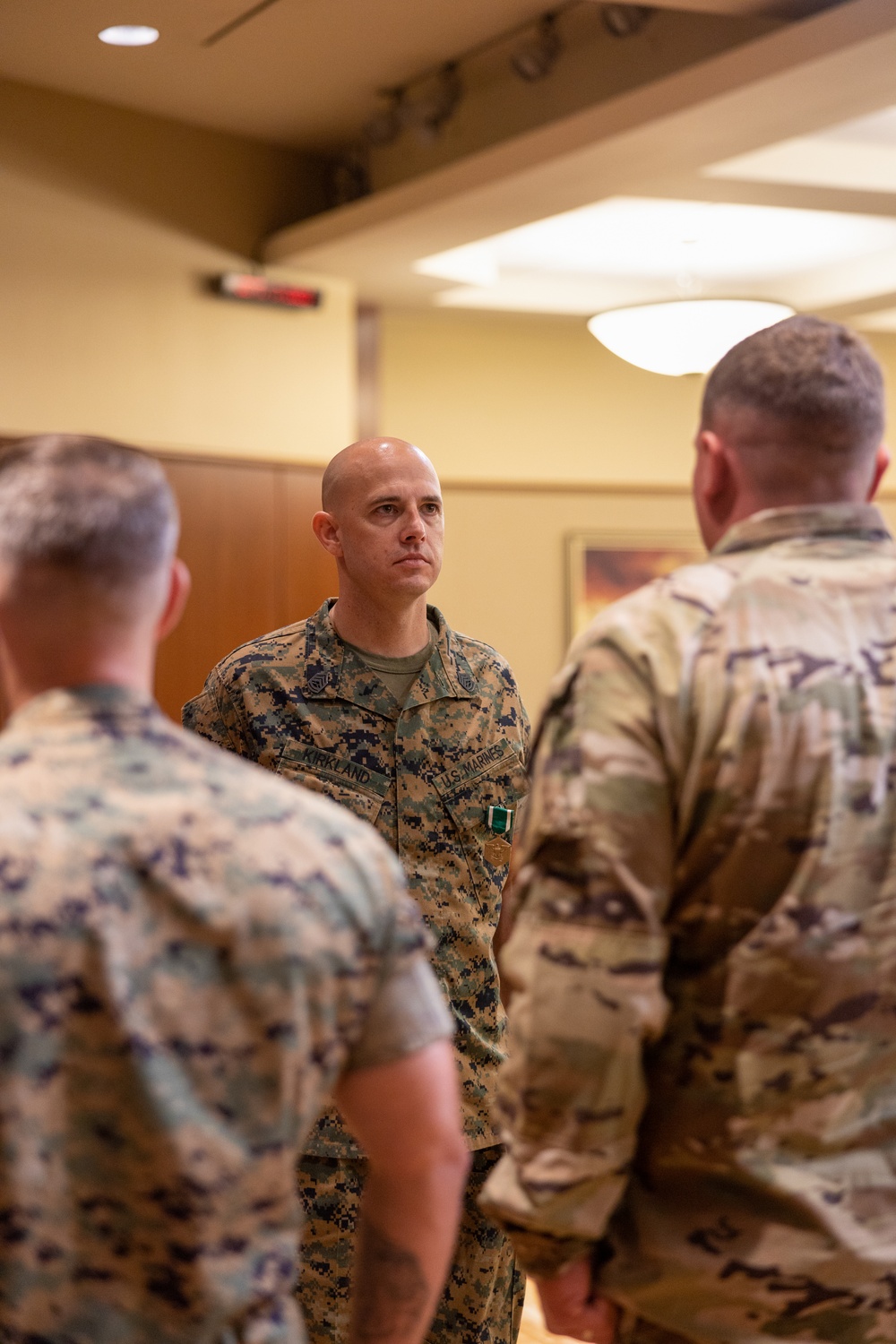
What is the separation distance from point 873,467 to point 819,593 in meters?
0.19

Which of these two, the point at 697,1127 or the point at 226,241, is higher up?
the point at 226,241

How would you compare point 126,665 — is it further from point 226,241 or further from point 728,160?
point 226,241

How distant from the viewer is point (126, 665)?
134 cm

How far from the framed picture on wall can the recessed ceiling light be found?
3.52 meters

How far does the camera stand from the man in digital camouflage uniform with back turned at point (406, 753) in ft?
8.98

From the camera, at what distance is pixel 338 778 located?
2871 mm

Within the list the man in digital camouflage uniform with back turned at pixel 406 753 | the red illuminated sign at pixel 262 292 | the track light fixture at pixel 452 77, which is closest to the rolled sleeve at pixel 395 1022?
the man in digital camouflage uniform with back turned at pixel 406 753

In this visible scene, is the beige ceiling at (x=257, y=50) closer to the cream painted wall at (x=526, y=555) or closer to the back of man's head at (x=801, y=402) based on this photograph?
the cream painted wall at (x=526, y=555)

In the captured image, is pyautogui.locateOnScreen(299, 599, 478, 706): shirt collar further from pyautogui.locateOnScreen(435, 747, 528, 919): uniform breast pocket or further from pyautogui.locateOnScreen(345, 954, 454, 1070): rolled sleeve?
pyautogui.locateOnScreen(345, 954, 454, 1070): rolled sleeve

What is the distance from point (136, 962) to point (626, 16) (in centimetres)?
497

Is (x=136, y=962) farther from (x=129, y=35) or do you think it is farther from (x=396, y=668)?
(x=129, y=35)

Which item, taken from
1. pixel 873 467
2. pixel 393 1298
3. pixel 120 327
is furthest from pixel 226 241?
pixel 393 1298

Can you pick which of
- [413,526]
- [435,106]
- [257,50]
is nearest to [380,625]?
[413,526]

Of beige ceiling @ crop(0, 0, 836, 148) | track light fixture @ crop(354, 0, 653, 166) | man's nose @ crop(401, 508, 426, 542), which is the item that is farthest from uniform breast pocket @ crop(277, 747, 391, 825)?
track light fixture @ crop(354, 0, 653, 166)
